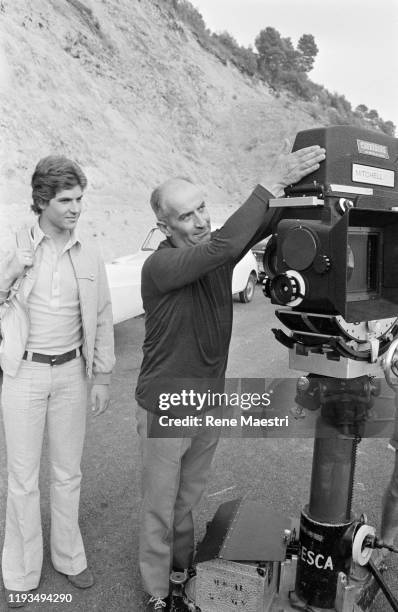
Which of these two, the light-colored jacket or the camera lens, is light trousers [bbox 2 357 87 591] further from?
the camera lens

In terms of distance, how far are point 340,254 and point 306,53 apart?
164 ft

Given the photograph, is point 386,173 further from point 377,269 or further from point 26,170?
point 26,170

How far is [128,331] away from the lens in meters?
8.09

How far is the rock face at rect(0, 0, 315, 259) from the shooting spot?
1789cm

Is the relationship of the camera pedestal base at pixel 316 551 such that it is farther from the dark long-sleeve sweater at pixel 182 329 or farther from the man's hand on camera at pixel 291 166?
the man's hand on camera at pixel 291 166

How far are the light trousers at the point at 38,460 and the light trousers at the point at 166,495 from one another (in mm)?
349

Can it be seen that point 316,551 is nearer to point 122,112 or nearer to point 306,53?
point 122,112

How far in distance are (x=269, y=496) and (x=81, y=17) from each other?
2713cm

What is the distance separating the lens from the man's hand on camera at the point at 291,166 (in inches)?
70.8

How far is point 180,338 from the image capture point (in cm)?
238

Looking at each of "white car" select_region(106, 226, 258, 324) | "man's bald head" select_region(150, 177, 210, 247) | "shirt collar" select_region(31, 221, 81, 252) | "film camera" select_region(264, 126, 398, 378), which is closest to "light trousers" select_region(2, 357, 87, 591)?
"shirt collar" select_region(31, 221, 81, 252)

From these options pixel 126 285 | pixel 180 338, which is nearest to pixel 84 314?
pixel 180 338

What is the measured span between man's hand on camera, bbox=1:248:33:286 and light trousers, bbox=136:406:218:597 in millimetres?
767

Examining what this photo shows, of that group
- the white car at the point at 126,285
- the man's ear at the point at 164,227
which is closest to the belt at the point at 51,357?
the man's ear at the point at 164,227
